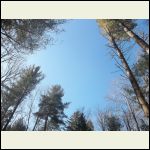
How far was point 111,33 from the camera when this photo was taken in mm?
7633

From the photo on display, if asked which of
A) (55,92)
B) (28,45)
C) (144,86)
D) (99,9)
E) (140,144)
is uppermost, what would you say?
(55,92)

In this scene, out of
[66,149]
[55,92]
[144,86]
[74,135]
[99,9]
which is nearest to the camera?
[66,149]

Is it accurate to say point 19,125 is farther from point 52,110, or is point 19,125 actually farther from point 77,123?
point 77,123

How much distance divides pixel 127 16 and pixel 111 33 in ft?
3.93

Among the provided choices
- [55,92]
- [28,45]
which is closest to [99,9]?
[28,45]

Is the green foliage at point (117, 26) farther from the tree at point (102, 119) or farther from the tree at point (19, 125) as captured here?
the tree at point (102, 119)

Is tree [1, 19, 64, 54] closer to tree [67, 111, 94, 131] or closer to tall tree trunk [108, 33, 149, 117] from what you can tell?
tall tree trunk [108, 33, 149, 117]

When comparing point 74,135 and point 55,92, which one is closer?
point 74,135

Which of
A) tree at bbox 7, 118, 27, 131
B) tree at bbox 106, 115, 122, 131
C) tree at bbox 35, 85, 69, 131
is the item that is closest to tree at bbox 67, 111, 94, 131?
tree at bbox 35, 85, 69, 131

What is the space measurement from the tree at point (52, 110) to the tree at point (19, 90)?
2187mm

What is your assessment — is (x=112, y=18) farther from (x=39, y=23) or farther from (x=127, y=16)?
(x=39, y=23)

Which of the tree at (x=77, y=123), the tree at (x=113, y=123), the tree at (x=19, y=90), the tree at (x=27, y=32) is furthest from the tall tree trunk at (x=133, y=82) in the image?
the tree at (x=113, y=123)

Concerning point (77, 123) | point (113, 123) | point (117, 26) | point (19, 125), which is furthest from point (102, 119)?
point (117, 26)

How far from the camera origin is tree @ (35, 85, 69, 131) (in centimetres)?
1452
